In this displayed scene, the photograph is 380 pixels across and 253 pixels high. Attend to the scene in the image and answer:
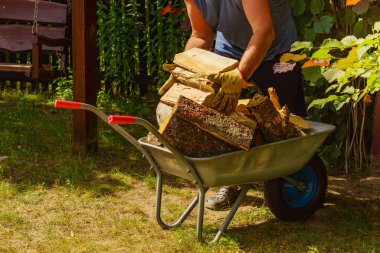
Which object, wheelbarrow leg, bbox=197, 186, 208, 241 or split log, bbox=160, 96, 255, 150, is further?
wheelbarrow leg, bbox=197, 186, 208, 241

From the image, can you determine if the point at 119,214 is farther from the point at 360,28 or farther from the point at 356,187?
the point at 360,28

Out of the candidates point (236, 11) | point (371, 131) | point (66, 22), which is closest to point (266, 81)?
point (236, 11)

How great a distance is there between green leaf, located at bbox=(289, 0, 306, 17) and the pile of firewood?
1.26m

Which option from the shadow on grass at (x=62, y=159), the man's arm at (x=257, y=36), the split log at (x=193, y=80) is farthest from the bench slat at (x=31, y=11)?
the man's arm at (x=257, y=36)

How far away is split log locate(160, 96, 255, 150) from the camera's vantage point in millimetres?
3400

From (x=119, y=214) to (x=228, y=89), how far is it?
3.89 ft

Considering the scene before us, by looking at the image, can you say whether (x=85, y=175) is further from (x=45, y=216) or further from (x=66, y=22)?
(x=66, y=22)

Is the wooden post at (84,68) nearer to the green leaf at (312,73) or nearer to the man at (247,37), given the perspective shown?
the man at (247,37)

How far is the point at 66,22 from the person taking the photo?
6.88 metres

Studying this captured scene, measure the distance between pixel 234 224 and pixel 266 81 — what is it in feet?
2.67

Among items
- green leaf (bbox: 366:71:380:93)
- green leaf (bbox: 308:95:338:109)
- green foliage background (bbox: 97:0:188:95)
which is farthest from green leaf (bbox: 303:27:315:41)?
green foliage background (bbox: 97:0:188:95)

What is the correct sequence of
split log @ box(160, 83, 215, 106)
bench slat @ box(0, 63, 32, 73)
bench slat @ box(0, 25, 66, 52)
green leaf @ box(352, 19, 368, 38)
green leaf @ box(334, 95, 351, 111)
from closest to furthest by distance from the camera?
split log @ box(160, 83, 215, 106) < green leaf @ box(334, 95, 351, 111) < green leaf @ box(352, 19, 368, 38) < bench slat @ box(0, 63, 32, 73) < bench slat @ box(0, 25, 66, 52)

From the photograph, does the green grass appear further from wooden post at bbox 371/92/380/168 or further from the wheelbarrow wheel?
wooden post at bbox 371/92/380/168

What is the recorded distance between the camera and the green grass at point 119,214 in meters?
3.73
